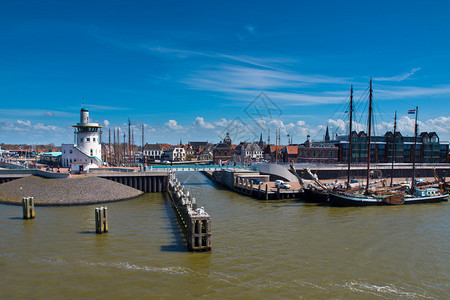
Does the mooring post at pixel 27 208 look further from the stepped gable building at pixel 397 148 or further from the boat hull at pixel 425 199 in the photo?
the stepped gable building at pixel 397 148

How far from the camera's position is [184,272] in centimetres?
2022

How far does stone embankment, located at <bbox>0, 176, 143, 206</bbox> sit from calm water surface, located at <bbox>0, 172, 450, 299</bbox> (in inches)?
221

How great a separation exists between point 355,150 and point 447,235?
5948 centimetres

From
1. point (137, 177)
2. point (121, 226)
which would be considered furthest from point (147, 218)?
point (137, 177)

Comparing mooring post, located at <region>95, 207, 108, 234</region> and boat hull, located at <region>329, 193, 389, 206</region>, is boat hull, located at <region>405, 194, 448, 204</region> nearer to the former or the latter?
boat hull, located at <region>329, 193, 389, 206</region>

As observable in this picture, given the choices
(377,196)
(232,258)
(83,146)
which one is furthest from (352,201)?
(83,146)

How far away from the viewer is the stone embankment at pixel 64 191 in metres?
42.0

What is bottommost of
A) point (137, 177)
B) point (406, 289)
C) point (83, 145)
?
point (406, 289)

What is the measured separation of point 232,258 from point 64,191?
31643 mm

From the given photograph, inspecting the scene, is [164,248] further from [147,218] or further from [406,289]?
[406,289]

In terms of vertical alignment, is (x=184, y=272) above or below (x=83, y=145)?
below

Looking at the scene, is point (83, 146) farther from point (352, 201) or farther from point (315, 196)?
point (352, 201)

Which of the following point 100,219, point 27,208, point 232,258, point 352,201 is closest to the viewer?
point 232,258

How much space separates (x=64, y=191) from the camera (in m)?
43.6
